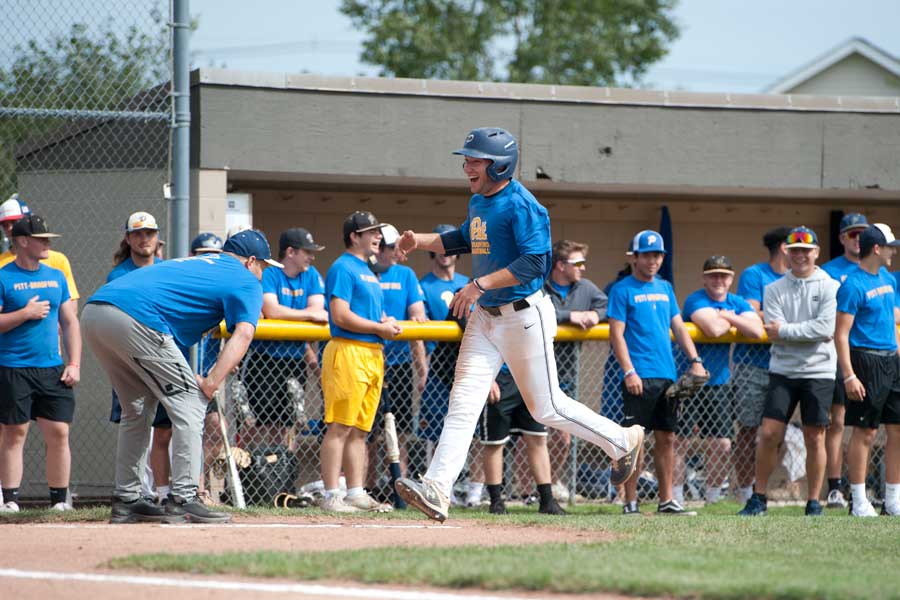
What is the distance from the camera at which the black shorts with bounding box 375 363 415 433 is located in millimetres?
9375

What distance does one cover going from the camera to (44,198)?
10336 mm

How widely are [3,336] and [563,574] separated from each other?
4848 millimetres

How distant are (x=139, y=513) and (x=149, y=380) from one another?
82cm

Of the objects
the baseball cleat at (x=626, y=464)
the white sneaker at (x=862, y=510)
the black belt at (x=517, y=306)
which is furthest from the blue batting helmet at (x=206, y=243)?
the white sneaker at (x=862, y=510)

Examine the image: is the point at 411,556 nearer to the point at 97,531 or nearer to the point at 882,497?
the point at 97,531

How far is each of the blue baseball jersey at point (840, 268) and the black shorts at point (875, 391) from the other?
32.5 inches

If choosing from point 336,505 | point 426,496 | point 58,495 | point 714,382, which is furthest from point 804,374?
point 58,495

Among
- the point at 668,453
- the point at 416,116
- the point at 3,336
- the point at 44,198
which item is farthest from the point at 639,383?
the point at 44,198

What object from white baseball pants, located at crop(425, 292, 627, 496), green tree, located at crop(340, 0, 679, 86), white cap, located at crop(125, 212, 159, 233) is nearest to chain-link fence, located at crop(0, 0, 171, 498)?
white cap, located at crop(125, 212, 159, 233)

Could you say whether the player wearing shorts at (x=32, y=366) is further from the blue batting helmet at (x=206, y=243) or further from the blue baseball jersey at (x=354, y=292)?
the blue baseball jersey at (x=354, y=292)

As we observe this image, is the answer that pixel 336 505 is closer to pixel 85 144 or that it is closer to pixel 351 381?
pixel 351 381

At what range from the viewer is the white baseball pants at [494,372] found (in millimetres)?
6812

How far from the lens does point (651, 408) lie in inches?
362

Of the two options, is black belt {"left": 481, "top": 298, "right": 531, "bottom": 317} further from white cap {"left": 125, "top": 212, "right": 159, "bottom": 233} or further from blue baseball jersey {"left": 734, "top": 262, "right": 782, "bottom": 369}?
blue baseball jersey {"left": 734, "top": 262, "right": 782, "bottom": 369}
